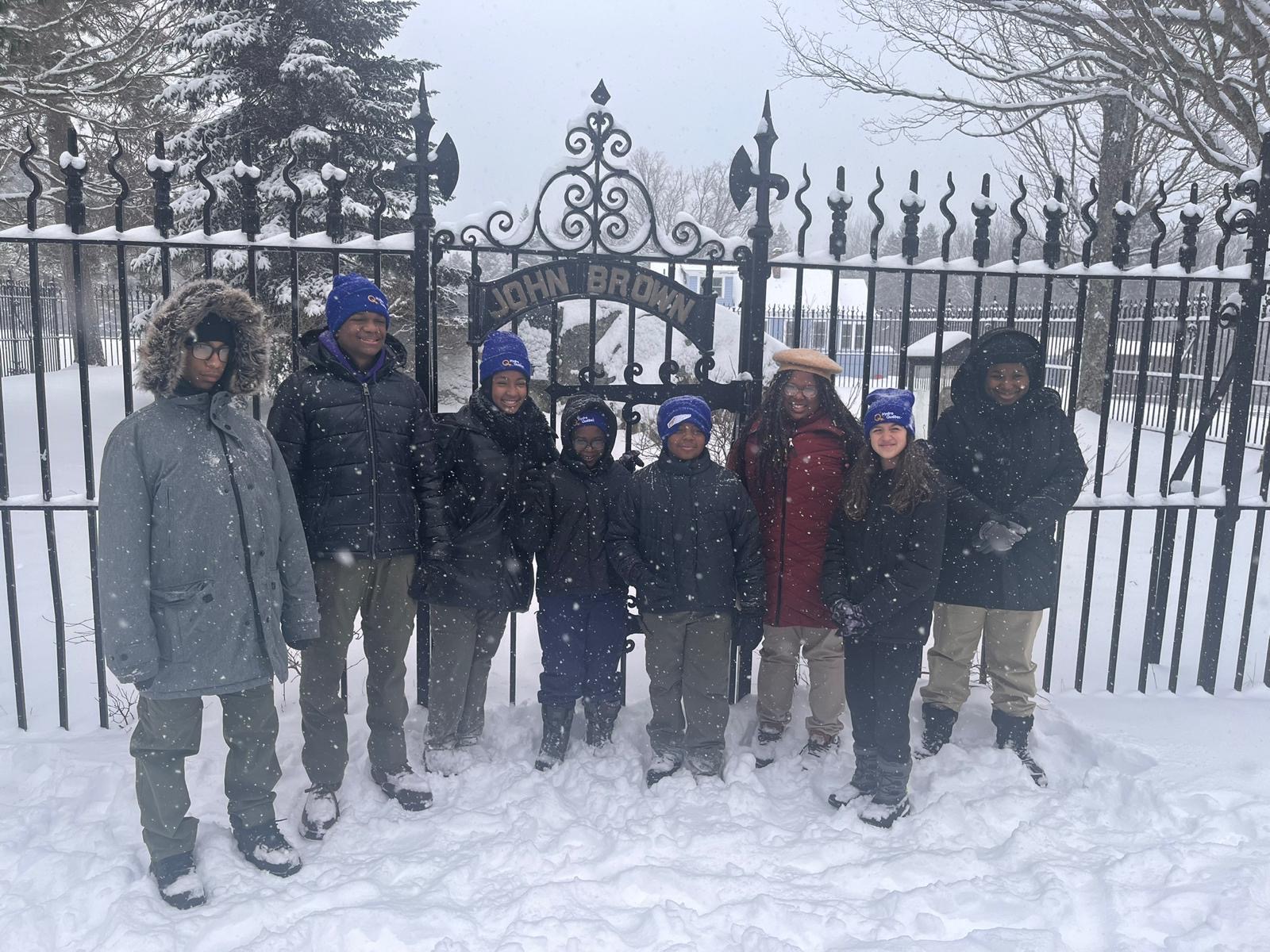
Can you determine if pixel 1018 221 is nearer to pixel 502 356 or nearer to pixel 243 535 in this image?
pixel 502 356

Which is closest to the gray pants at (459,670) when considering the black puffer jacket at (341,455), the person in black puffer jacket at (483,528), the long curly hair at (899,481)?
the person in black puffer jacket at (483,528)

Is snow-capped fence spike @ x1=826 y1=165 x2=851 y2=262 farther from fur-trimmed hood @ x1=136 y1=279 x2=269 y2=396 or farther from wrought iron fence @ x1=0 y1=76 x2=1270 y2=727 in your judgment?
fur-trimmed hood @ x1=136 y1=279 x2=269 y2=396

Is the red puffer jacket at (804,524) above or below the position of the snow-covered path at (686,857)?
above

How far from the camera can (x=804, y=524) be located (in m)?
3.66

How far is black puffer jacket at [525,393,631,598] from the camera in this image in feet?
12.0

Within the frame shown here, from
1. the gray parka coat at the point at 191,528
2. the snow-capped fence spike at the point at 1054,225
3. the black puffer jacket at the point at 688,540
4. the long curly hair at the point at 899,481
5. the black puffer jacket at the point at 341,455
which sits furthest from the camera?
the snow-capped fence spike at the point at 1054,225

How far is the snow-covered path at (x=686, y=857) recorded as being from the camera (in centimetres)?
266

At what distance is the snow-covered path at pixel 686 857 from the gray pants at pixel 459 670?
6.7 inches

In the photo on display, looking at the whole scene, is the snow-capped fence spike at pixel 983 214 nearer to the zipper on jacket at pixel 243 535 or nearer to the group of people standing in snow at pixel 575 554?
the group of people standing in snow at pixel 575 554

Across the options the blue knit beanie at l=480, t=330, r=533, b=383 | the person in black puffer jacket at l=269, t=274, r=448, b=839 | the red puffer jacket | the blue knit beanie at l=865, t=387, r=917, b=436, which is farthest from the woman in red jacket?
the person in black puffer jacket at l=269, t=274, r=448, b=839

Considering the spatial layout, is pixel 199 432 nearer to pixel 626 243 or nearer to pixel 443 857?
pixel 443 857

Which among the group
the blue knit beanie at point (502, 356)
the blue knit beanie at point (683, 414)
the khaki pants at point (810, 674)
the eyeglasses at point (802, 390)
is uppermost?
the blue knit beanie at point (502, 356)

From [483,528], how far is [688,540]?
0.87 meters

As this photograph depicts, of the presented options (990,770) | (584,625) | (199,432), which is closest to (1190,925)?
(990,770)
